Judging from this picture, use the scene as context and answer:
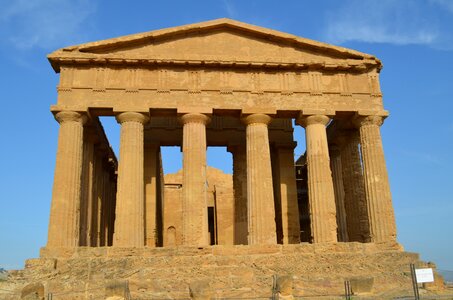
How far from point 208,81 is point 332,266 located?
9.93m

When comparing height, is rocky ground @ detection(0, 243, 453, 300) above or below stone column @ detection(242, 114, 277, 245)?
below

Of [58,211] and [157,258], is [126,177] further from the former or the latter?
[157,258]

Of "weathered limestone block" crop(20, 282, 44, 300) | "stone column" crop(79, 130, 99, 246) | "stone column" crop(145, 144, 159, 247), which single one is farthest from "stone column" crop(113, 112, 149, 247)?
"weathered limestone block" crop(20, 282, 44, 300)

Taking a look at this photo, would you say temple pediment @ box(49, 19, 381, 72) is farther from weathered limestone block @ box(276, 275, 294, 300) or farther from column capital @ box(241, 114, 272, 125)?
weathered limestone block @ box(276, 275, 294, 300)

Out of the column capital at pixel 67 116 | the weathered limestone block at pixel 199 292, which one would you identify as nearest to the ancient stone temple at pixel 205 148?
the column capital at pixel 67 116

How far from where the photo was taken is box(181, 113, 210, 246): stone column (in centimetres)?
2005

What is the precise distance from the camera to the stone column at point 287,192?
25562 millimetres

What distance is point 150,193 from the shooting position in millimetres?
25562

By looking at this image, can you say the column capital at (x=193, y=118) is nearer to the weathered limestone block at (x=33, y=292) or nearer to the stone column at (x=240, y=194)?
the stone column at (x=240, y=194)

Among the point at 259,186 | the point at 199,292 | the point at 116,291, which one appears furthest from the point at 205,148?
the point at 116,291

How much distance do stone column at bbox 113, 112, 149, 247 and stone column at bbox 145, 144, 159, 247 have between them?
189 inches

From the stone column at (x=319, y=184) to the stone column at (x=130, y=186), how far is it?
24.2ft

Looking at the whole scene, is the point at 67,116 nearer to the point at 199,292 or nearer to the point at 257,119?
the point at 257,119

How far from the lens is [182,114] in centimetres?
2175
